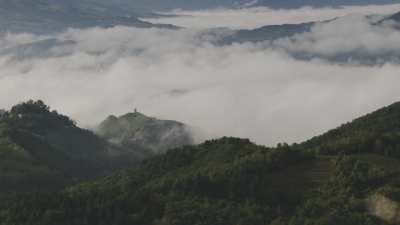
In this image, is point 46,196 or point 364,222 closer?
point 364,222

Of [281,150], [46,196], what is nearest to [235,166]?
[281,150]

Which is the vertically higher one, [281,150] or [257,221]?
[281,150]

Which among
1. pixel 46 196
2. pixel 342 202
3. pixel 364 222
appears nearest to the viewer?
pixel 364 222

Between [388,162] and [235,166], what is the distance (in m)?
30.5

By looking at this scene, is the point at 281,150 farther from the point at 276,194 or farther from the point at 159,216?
the point at 159,216

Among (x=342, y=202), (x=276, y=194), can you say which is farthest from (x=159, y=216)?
(x=342, y=202)

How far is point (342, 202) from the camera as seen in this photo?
16288 cm

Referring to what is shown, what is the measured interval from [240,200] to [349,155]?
3206 cm

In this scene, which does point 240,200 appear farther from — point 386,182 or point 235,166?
point 386,182

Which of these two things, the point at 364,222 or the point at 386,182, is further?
the point at 386,182

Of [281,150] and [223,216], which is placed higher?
[281,150]

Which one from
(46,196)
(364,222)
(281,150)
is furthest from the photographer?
(281,150)

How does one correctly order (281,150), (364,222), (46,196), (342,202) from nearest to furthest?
(364,222)
(342,202)
(46,196)
(281,150)

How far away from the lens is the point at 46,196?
6949 inches
